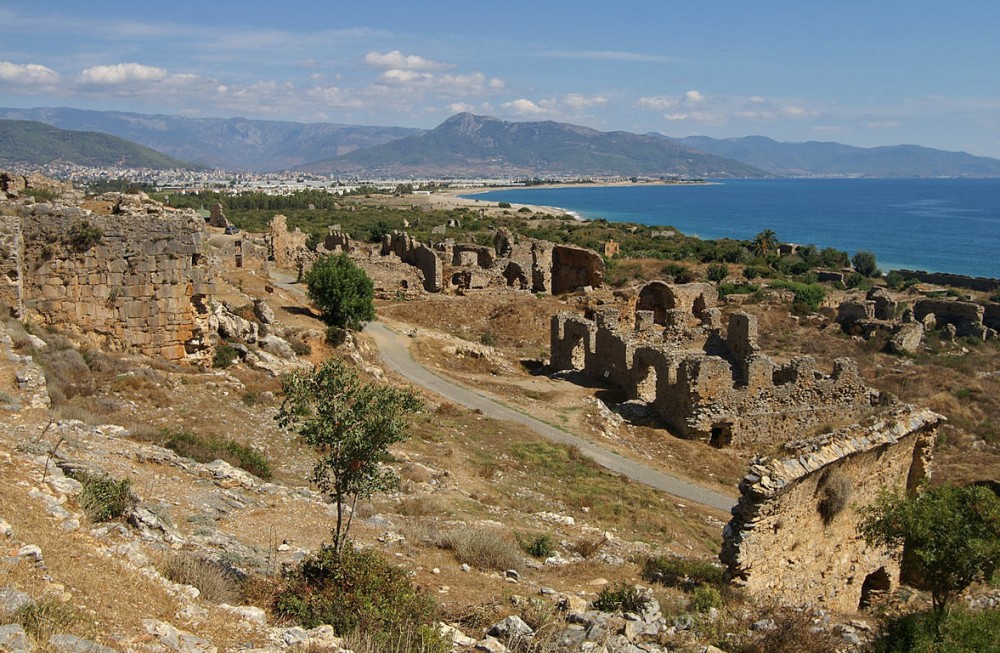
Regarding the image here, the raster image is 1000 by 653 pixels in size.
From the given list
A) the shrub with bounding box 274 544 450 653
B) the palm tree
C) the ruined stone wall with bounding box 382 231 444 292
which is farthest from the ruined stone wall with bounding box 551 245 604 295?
the shrub with bounding box 274 544 450 653

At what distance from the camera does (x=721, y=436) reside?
20.5 meters

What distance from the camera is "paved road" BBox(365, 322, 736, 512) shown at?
17.5 metres

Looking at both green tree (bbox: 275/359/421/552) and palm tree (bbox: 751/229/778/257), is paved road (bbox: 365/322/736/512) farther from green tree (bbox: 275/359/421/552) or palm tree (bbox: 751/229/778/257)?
palm tree (bbox: 751/229/778/257)

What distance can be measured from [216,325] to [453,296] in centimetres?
2357

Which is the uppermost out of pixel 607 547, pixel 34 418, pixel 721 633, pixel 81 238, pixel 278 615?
pixel 81 238

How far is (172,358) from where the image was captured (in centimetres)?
1487

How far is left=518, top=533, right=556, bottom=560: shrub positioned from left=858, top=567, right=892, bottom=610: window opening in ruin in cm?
476

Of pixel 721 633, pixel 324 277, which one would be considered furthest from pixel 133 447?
pixel 324 277

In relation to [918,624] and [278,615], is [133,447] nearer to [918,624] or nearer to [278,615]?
[278,615]

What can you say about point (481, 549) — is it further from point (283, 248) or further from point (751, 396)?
point (283, 248)

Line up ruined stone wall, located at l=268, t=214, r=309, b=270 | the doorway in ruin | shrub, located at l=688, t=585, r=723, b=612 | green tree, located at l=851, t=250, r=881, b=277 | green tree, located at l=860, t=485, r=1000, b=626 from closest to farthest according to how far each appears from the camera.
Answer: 1. green tree, located at l=860, t=485, r=1000, b=626
2. shrub, located at l=688, t=585, r=723, b=612
3. the doorway in ruin
4. ruined stone wall, located at l=268, t=214, r=309, b=270
5. green tree, located at l=851, t=250, r=881, b=277

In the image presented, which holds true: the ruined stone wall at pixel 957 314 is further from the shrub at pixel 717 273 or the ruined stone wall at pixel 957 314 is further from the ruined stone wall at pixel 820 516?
the ruined stone wall at pixel 820 516

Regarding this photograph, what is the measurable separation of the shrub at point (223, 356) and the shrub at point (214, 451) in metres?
3.84

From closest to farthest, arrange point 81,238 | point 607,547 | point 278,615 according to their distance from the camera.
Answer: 1. point 278,615
2. point 607,547
3. point 81,238
